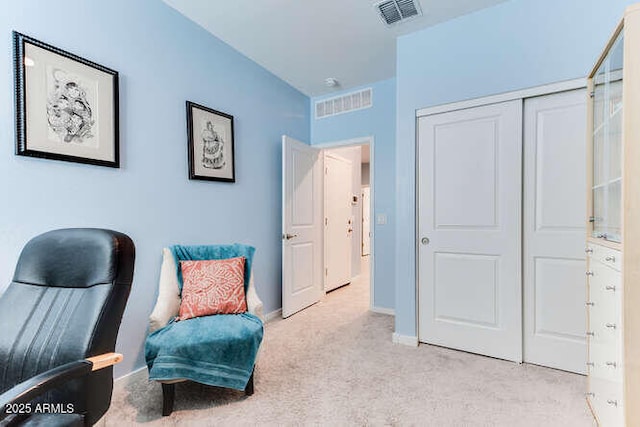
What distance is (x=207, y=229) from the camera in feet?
8.43

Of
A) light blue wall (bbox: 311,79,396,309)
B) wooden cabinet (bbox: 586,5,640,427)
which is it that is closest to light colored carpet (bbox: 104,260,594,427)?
wooden cabinet (bbox: 586,5,640,427)

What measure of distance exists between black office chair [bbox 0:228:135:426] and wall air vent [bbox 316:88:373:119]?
3038 mm

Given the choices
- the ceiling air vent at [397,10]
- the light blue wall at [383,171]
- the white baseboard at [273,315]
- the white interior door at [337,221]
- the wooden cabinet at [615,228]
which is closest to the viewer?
the wooden cabinet at [615,228]

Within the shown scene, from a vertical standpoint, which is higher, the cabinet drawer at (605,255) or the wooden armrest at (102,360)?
the cabinet drawer at (605,255)

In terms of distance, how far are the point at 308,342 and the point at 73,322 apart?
1.86m

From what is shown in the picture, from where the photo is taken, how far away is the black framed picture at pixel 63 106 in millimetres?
1580

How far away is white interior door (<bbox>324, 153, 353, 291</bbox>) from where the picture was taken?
14.4 ft

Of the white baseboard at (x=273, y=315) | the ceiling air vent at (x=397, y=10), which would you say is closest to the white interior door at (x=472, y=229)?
the ceiling air vent at (x=397, y=10)

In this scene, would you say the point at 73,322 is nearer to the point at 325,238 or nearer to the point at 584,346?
the point at 584,346

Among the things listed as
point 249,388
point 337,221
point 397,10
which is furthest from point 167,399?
point 337,221

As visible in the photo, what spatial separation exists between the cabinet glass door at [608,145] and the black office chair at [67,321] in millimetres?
2069

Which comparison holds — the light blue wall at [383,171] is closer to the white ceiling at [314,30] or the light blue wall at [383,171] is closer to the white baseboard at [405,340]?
the white ceiling at [314,30]

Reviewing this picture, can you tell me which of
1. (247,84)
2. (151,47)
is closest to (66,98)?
(151,47)

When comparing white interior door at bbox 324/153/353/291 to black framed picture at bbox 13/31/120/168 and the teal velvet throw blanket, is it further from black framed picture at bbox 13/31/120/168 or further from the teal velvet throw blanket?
black framed picture at bbox 13/31/120/168
